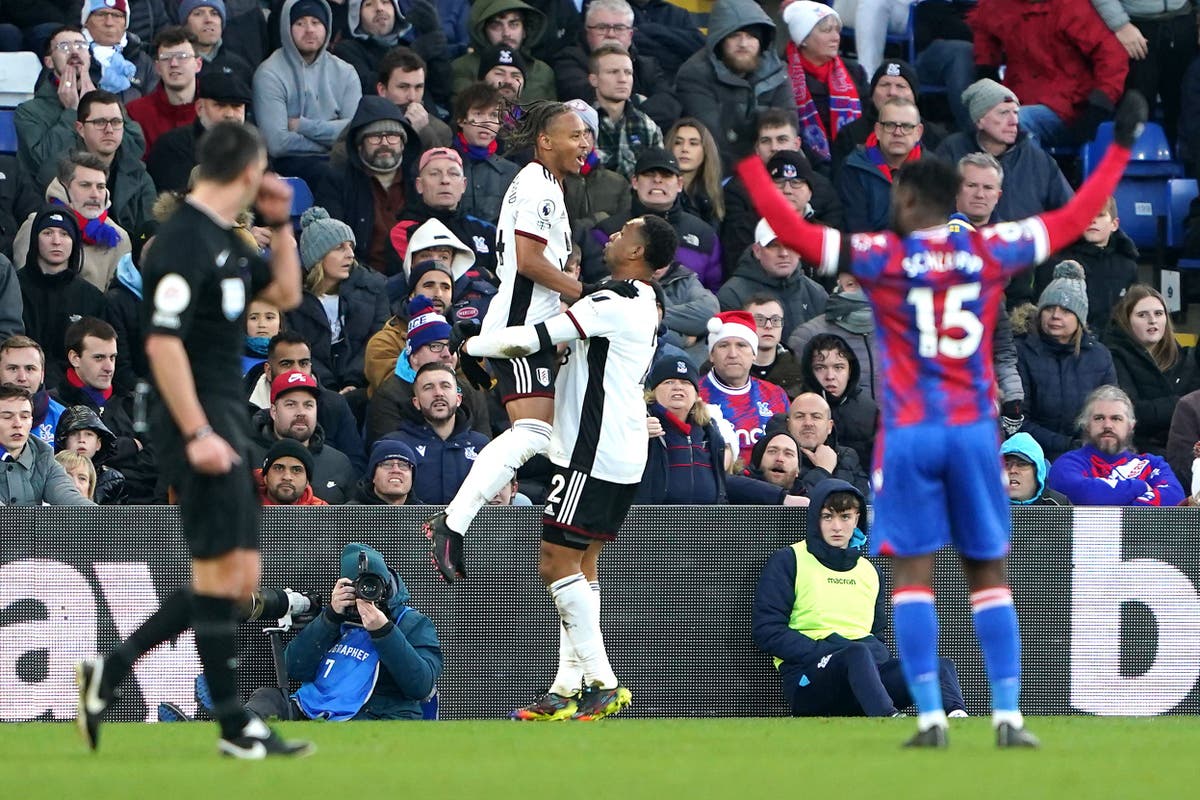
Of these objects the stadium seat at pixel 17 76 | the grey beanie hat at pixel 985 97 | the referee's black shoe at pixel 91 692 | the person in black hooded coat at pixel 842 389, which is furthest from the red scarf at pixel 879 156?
the referee's black shoe at pixel 91 692

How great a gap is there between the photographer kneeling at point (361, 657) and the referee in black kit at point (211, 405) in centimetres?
292

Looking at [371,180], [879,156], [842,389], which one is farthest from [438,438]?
[879,156]

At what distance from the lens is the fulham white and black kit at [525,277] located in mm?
9898

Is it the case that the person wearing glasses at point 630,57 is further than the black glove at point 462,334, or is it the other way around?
the person wearing glasses at point 630,57

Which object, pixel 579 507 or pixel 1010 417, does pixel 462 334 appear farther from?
pixel 1010 417

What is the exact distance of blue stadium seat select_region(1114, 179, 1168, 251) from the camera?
17.8 m

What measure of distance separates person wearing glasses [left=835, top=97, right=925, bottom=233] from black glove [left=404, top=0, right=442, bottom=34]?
3490 mm

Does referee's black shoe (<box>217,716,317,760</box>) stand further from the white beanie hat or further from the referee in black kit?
the white beanie hat

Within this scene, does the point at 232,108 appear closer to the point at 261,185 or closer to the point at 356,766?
the point at 261,185

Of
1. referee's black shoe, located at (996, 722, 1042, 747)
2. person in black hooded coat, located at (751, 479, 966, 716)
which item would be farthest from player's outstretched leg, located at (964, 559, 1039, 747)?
person in black hooded coat, located at (751, 479, 966, 716)

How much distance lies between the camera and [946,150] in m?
16.5

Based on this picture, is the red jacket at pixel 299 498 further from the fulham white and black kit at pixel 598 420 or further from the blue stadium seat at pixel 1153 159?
the blue stadium seat at pixel 1153 159

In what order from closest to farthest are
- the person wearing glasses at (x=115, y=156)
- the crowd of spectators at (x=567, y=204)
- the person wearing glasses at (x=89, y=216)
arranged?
1. the crowd of spectators at (x=567, y=204)
2. the person wearing glasses at (x=89, y=216)
3. the person wearing glasses at (x=115, y=156)

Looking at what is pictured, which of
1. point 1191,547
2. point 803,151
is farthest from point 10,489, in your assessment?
point 803,151
